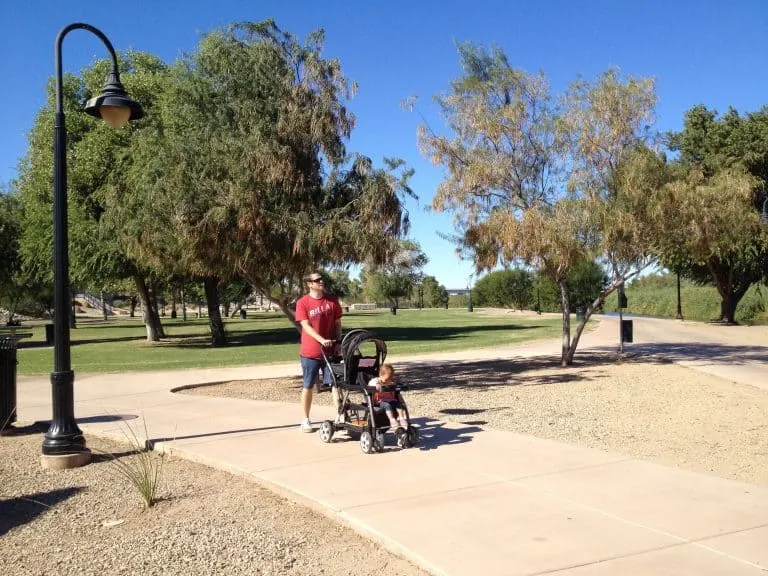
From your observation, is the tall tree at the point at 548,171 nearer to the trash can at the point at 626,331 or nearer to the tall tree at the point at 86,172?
the trash can at the point at 626,331

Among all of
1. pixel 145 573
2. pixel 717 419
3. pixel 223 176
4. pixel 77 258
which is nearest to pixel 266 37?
pixel 223 176

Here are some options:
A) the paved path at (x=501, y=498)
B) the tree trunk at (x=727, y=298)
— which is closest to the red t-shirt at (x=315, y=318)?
the paved path at (x=501, y=498)

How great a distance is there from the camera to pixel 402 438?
25.7 ft

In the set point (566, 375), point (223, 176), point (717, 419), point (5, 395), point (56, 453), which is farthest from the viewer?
point (566, 375)

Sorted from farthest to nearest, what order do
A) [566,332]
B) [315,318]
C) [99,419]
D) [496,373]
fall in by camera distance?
[566,332]
[496,373]
[99,419]
[315,318]

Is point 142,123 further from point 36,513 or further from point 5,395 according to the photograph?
point 36,513

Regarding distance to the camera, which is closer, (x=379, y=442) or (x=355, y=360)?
(x=379, y=442)

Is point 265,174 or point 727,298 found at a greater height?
point 265,174

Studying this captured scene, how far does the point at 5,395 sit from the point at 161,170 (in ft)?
18.4

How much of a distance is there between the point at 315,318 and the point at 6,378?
14.6ft

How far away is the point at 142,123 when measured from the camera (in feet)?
85.1

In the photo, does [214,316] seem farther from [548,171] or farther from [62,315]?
[62,315]

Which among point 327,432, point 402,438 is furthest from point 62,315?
point 402,438

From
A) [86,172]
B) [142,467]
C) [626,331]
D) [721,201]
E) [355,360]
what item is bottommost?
[142,467]
